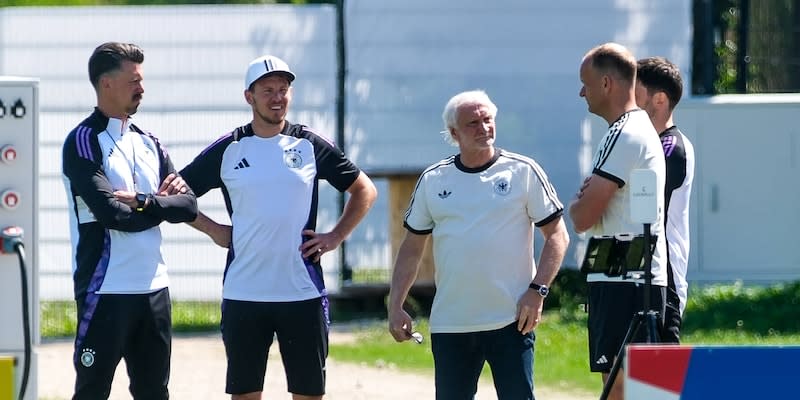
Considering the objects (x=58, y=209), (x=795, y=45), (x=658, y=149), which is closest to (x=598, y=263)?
(x=658, y=149)

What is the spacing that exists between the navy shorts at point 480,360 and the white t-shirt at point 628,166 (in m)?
0.51

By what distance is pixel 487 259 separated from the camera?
672 centimetres

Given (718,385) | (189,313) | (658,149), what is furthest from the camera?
(189,313)

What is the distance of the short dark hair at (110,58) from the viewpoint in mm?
7184

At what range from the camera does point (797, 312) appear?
1397 centimetres

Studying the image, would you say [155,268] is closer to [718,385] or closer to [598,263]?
[598,263]

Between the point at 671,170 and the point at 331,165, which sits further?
the point at 331,165

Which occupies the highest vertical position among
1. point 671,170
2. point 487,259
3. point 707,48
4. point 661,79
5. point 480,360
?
point 707,48

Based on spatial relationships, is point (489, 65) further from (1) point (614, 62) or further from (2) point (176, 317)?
(1) point (614, 62)

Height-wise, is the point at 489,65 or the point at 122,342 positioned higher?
the point at 489,65

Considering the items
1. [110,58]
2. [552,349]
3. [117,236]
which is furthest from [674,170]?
[552,349]

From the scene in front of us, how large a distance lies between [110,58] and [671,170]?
286cm

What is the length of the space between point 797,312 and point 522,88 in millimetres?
3841

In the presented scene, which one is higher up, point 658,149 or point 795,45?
point 795,45
